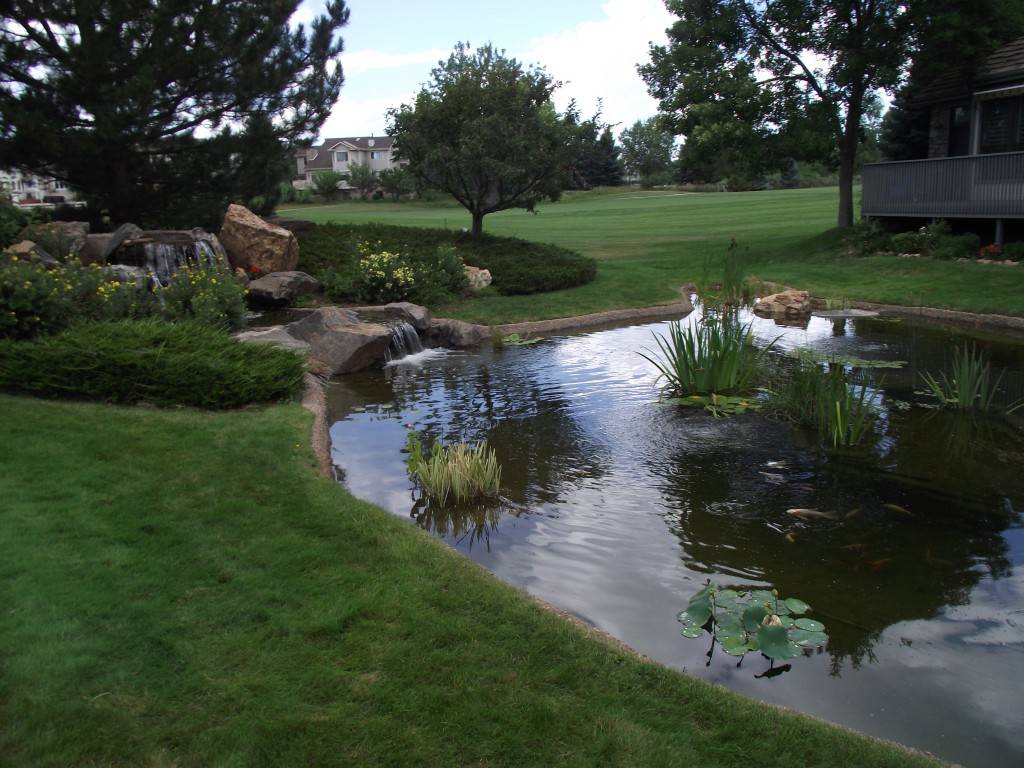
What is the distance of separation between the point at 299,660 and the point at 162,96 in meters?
16.8

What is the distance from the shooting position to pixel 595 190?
68.2 metres

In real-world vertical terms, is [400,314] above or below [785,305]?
above

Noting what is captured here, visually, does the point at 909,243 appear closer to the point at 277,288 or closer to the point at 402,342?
the point at 402,342

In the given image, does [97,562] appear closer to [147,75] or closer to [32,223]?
[32,223]

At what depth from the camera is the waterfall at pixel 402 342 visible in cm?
1380

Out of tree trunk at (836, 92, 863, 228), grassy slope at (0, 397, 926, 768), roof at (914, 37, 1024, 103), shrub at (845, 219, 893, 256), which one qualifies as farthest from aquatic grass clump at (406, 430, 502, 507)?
roof at (914, 37, 1024, 103)

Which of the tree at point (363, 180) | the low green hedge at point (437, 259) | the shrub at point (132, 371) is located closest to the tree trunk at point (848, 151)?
the low green hedge at point (437, 259)

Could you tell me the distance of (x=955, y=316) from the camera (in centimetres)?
1580

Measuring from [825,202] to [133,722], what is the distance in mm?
44231

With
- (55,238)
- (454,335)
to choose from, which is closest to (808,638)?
(454,335)

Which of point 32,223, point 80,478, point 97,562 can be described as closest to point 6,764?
point 97,562

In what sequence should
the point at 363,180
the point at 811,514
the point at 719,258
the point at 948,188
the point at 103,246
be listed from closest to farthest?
1. the point at 811,514
2. the point at 103,246
3. the point at 948,188
4. the point at 719,258
5. the point at 363,180

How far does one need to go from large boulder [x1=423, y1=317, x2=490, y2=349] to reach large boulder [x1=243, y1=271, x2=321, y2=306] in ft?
10.9

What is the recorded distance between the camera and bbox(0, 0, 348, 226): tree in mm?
16906
